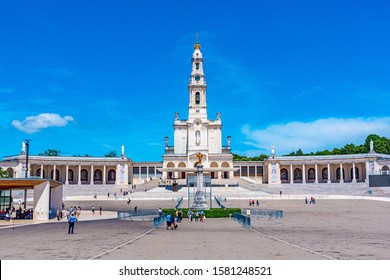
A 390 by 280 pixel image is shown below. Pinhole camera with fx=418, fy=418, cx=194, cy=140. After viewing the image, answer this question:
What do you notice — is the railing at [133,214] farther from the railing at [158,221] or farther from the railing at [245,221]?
the railing at [245,221]

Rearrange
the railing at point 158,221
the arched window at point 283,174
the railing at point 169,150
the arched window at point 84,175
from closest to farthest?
the railing at point 158,221
the arched window at point 84,175
the railing at point 169,150
the arched window at point 283,174

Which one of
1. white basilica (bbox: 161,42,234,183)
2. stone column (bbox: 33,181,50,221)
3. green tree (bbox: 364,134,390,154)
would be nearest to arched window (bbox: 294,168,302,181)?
white basilica (bbox: 161,42,234,183)

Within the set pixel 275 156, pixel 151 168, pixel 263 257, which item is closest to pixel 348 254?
pixel 263 257

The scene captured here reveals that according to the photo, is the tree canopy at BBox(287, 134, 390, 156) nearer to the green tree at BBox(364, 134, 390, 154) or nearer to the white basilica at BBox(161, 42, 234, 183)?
the green tree at BBox(364, 134, 390, 154)

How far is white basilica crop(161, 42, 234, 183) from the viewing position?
10331 centimetres

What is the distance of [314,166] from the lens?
106188 mm

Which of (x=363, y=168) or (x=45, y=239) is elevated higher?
(x=363, y=168)

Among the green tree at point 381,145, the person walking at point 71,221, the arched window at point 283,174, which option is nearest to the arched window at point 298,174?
the arched window at point 283,174

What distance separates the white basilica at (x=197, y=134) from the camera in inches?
4067

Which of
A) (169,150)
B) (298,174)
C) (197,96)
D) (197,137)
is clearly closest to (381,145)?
(298,174)

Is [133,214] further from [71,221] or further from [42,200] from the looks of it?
[71,221]

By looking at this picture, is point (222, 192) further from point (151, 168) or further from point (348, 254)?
point (348, 254)

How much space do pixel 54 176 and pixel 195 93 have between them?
1601 inches

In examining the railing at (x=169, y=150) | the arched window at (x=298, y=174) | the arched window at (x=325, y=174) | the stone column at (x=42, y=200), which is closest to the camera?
the stone column at (x=42, y=200)
